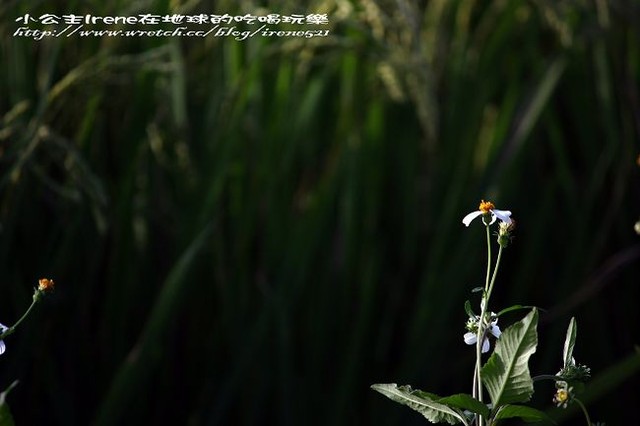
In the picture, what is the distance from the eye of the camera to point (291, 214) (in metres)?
2.12

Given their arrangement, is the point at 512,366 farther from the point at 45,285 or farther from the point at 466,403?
the point at 45,285

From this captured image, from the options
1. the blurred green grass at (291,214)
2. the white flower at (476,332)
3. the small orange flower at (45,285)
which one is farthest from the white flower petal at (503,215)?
the blurred green grass at (291,214)

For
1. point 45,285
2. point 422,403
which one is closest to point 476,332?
point 422,403

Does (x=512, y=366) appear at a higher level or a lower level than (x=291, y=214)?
lower

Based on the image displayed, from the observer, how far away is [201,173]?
78.4 inches

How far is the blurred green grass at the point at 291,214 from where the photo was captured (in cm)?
186

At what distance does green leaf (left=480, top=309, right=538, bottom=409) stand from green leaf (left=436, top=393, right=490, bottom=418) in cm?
1

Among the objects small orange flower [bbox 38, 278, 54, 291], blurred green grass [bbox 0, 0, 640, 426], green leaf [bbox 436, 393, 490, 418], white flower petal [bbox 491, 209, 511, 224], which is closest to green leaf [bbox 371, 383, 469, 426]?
green leaf [bbox 436, 393, 490, 418]

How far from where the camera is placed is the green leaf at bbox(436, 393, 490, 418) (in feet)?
2.65

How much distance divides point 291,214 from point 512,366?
4.35 feet

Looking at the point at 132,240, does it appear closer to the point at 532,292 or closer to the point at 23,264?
the point at 23,264

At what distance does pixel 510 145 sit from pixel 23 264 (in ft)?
3.35

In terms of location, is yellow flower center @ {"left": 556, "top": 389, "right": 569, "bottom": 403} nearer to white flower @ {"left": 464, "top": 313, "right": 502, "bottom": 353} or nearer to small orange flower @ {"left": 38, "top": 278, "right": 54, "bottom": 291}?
white flower @ {"left": 464, "top": 313, "right": 502, "bottom": 353}

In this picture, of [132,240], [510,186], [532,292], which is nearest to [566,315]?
[532,292]
